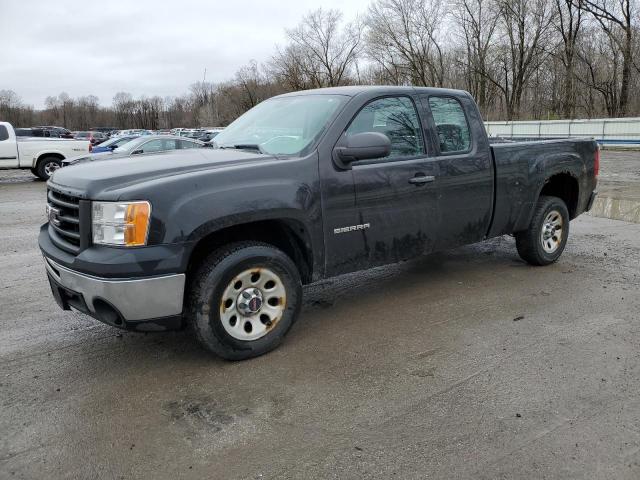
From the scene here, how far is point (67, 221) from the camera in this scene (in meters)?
3.68

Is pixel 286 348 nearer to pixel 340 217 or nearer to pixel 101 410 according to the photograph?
pixel 340 217

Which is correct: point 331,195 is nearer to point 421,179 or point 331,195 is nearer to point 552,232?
point 421,179

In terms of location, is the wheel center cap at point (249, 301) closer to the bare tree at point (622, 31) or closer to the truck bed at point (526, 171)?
the truck bed at point (526, 171)

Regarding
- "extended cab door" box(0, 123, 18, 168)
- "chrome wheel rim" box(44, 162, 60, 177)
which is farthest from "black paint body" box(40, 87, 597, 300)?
"chrome wheel rim" box(44, 162, 60, 177)

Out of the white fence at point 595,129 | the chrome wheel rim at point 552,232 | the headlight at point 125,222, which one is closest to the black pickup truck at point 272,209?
the headlight at point 125,222

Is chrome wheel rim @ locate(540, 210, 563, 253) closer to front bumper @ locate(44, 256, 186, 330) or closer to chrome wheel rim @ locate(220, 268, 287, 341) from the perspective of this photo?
chrome wheel rim @ locate(220, 268, 287, 341)

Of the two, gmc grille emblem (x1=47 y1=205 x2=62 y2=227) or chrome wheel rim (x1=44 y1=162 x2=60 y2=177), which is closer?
gmc grille emblem (x1=47 y1=205 x2=62 y2=227)

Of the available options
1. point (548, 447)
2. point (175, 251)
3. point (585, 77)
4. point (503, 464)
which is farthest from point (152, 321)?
point (585, 77)

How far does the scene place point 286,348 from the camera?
4.10m

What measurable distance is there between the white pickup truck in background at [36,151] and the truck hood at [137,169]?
15.9 m

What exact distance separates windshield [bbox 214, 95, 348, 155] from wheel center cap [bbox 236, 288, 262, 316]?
1107 millimetres

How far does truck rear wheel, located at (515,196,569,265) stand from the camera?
5941 mm

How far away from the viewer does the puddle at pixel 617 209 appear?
9395 millimetres

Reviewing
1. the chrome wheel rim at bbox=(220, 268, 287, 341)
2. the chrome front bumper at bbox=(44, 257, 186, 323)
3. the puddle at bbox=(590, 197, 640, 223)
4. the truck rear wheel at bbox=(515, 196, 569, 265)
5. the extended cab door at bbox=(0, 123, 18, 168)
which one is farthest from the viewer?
the extended cab door at bbox=(0, 123, 18, 168)
